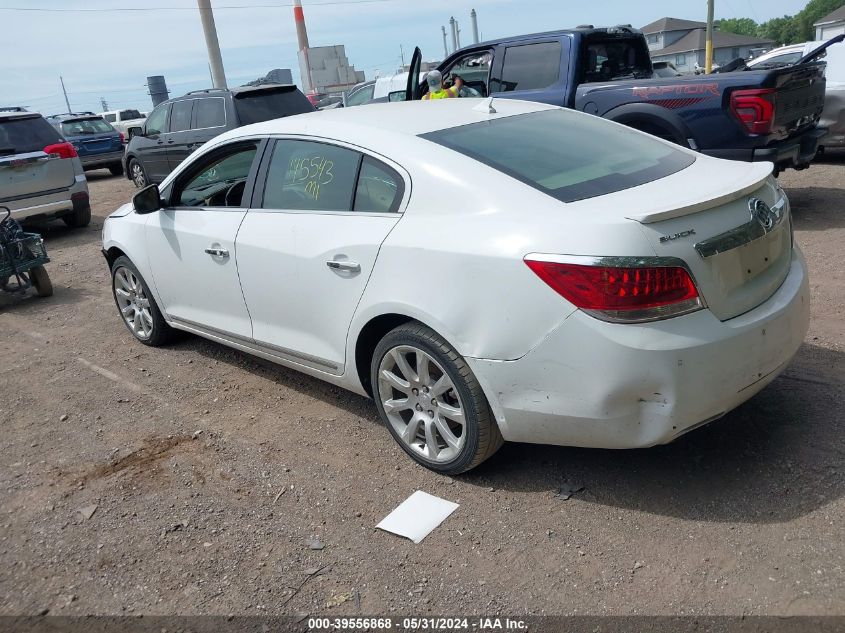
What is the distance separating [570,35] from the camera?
8062 mm

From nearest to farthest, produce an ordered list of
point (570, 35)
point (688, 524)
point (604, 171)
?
point (688, 524)
point (604, 171)
point (570, 35)

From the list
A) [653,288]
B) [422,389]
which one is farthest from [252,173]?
[653,288]

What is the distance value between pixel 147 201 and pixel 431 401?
8.43ft

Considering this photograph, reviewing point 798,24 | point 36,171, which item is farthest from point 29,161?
point 798,24

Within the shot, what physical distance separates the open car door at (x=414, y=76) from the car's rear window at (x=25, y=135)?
16.5 ft

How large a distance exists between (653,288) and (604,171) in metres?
0.86

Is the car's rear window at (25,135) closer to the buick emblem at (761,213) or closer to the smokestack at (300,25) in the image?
the buick emblem at (761,213)

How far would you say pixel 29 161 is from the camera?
32.1 ft

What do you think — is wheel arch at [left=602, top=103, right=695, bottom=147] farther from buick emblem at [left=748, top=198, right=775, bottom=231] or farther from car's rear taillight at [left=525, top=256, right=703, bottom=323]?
car's rear taillight at [left=525, top=256, right=703, bottom=323]

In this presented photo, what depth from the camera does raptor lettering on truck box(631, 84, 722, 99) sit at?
271 inches

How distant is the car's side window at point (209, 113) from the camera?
37.5ft

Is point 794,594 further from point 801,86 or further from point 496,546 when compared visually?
point 801,86

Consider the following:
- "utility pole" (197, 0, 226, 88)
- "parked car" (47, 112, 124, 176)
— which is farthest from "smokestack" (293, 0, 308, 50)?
"parked car" (47, 112, 124, 176)

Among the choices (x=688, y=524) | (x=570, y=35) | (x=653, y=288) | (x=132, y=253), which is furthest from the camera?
(x=570, y=35)
